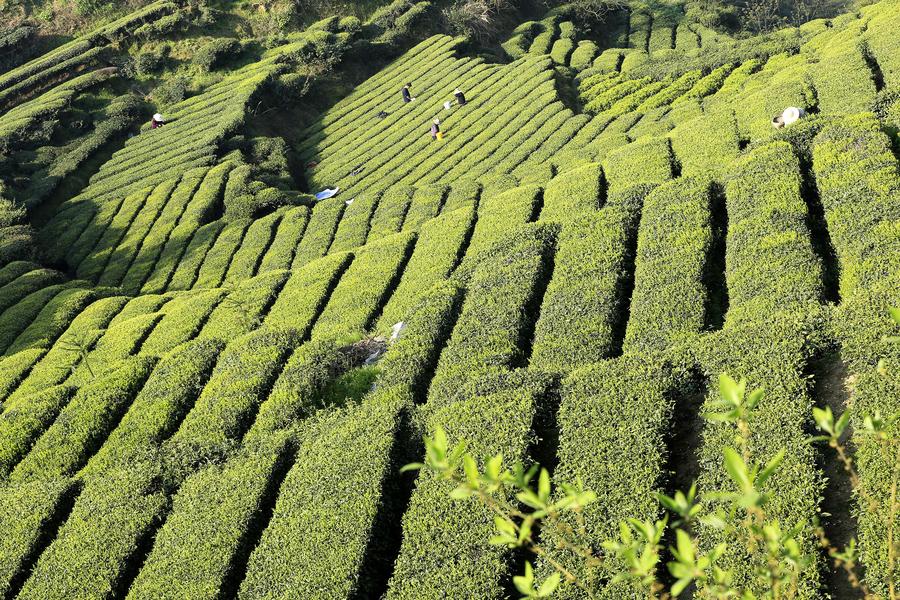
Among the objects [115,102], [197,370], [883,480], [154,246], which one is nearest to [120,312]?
[154,246]

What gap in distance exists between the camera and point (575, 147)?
28391 mm

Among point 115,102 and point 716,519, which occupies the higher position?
point 115,102

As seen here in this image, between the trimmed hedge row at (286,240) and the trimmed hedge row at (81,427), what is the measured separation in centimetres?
1054

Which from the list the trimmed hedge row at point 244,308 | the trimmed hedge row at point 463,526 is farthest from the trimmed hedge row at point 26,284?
the trimmed hedge row at point 463,526

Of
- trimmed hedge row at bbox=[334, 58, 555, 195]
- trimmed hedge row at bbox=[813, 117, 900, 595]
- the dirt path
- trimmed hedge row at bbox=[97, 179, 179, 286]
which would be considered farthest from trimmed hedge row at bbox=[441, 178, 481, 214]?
the dirt path

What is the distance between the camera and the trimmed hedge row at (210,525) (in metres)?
9.12

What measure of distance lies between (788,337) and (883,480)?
109 inches

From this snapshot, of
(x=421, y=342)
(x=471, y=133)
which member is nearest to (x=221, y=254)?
(x=471, y=133)

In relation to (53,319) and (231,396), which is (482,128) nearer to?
(53,319)

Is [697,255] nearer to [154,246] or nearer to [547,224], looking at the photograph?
[547,224]

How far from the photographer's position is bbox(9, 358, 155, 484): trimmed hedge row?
12.8 meters

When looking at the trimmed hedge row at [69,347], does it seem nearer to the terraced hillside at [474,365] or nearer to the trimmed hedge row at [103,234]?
the terraced hillside at [474,365]

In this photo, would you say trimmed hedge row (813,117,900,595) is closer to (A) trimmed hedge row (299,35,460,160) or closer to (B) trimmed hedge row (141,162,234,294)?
(B) trimmed hedge row (141,162,234,294)

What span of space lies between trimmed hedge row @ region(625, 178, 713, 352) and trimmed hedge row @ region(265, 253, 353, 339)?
8.33m
